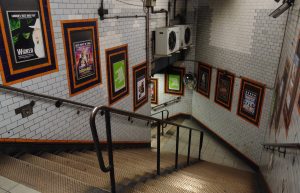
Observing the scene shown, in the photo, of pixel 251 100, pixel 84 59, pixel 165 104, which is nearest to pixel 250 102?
pixel 251 100

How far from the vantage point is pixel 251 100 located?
6.93 m

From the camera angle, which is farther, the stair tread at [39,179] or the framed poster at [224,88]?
the framed poster at [224,88]

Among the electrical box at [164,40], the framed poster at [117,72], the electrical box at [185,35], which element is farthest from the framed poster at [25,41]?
the electrical box at [185,35]

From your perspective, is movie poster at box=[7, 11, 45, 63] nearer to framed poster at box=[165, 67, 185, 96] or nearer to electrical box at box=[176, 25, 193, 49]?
electrical box at box=[176, 25, 193, 49]

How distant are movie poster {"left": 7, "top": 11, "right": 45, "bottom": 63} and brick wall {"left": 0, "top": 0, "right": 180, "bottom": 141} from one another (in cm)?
31

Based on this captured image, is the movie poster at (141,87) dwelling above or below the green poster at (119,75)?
below

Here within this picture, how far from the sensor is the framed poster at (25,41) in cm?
299

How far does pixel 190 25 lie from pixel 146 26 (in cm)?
261

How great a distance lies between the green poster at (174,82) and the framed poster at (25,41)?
6824mm

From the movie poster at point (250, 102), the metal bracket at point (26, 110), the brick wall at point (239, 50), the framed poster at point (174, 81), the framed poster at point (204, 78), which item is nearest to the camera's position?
the metal bracket at point (26, 110)

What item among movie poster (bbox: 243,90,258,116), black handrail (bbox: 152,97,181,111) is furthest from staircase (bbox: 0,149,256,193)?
black handrail (bbox: 152,97,181,111)

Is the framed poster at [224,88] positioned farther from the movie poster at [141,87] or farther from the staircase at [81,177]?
the staircase at [81,177]

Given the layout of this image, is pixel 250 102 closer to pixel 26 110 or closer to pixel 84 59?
pixel 84 59

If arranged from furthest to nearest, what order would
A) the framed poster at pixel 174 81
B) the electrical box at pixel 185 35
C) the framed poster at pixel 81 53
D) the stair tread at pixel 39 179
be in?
1. the framed poster at pixel 174 81
2. the electrical box at pixel 185 35
3. the framed poster at pixel 81 53
4. the stair tread at pixel 39 179
